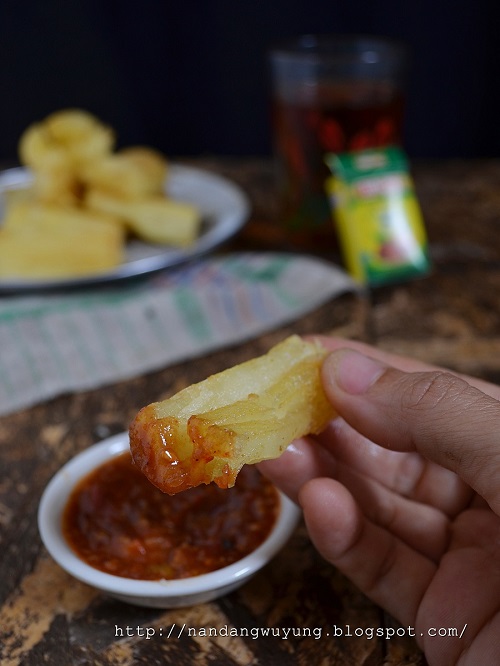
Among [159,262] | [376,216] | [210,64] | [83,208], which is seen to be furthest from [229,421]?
[210,64]

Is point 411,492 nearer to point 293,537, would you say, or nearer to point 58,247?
point 293,537

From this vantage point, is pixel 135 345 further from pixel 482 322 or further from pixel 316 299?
pixel 482 322

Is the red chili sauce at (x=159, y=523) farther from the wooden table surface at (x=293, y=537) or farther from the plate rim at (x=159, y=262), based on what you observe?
the plate rim at (x=159, y=262)

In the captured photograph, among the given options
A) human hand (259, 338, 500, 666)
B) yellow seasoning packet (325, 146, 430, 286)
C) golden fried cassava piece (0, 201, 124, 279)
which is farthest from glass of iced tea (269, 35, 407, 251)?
human hand (259, 338, 500, 666)

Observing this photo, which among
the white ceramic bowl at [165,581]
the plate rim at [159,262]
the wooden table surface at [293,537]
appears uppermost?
the white ceramic bowl at [165,581]

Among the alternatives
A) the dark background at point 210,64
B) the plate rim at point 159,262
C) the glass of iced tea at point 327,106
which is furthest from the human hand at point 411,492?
the dark background at point 210,64

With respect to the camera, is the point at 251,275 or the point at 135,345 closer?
the point at 135,345

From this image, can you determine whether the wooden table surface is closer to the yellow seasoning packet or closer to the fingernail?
the yellow seasoning packet

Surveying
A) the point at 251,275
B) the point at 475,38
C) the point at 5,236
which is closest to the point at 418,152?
the point at 475,38
